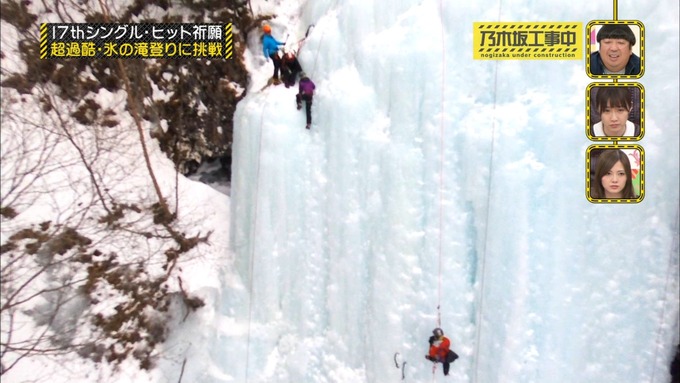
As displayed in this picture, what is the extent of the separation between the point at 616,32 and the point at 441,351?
2.69 m

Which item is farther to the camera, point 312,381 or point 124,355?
point 124,355

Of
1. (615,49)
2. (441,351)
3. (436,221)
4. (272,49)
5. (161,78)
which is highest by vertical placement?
(272,49)

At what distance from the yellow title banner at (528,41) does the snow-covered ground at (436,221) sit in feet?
0.22

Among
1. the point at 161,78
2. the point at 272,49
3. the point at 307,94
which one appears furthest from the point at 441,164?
the point at 161,78

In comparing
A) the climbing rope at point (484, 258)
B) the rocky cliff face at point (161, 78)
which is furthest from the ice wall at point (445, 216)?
the rocky cliff face at point (161, 78)

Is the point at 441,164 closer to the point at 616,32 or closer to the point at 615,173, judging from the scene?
the point at 615,173

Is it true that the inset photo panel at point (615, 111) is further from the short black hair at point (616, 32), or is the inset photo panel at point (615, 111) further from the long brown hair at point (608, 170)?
the short black hair at point (616, 32)

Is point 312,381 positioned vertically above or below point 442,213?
below

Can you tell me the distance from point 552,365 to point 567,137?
173 cm

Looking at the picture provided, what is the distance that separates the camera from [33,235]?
3803 mm

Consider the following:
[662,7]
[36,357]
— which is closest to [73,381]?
[36,357]

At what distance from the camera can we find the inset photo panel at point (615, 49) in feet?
8.77

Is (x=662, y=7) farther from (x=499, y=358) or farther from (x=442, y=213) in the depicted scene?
(x=499, y=358)

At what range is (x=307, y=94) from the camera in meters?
3.55
